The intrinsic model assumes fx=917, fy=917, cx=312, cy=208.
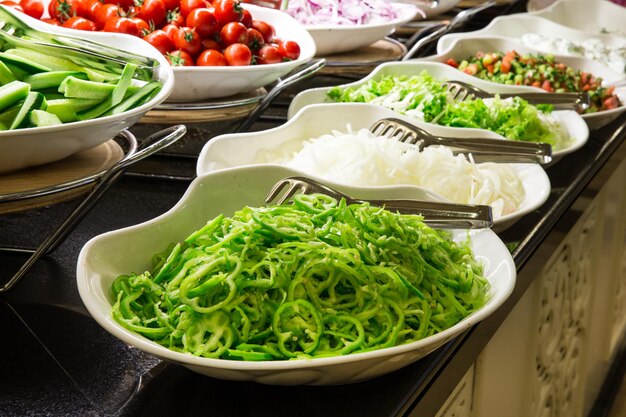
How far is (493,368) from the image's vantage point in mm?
1354

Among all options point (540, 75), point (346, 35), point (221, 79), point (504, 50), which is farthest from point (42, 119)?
point (504, 50)

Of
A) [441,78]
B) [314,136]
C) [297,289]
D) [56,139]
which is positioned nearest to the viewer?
[297,289]

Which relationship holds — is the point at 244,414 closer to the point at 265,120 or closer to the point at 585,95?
the point at 265,120

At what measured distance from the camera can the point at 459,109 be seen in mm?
1552

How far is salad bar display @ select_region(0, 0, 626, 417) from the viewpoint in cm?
81

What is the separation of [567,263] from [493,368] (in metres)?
0.44

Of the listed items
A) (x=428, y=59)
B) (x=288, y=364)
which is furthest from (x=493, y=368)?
(x=428, y=59)

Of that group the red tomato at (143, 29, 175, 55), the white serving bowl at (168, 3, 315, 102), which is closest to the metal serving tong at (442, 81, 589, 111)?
the white serving bowl at (168, 3, 315, 102)

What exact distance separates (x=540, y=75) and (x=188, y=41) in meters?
0.80

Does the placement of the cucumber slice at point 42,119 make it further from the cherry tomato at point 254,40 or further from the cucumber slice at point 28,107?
the cherry tomato at point 254,40

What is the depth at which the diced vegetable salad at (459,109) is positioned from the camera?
152cm

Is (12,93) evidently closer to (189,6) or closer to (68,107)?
(68,107)

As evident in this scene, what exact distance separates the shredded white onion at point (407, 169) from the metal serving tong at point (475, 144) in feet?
0.09

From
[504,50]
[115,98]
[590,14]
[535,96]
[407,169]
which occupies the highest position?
[115,98]
